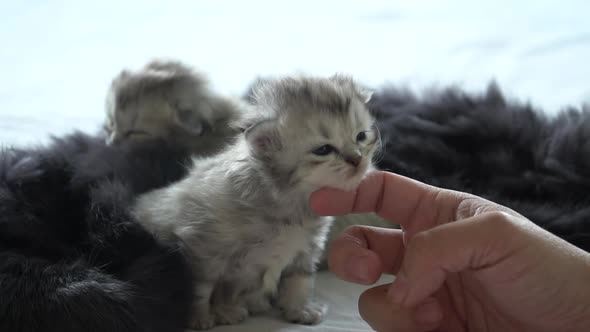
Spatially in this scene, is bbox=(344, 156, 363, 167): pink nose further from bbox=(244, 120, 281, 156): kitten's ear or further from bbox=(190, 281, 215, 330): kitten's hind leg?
bbox=(190, 281, 215, 330): kitten's hind leg

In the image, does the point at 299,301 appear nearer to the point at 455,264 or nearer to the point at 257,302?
the point at 257,302

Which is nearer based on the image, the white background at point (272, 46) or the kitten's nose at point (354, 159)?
the kitten's nose at point (354, 159)

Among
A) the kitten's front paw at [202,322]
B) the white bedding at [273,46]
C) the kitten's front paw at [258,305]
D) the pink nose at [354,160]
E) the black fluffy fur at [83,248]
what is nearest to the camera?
the black fluffy fur at [83,248]

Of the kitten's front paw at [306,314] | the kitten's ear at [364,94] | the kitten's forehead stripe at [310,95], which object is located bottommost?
the kitten's front paw at [306,314]

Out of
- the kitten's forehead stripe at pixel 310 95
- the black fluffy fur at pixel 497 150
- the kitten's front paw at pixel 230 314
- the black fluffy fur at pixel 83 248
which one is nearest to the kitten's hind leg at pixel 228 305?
the kitten's front paw at pixel 230 314

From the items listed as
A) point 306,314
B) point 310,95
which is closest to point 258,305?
point 306,314

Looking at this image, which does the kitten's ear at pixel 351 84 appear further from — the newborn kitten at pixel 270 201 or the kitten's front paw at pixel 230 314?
the kitten's front paw at pixel 230 314

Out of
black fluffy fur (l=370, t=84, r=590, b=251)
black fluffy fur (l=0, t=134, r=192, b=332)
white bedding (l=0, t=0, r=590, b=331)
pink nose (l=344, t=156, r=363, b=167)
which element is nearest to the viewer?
black fluffy fur (l=0, t=134, r=192, b=332)

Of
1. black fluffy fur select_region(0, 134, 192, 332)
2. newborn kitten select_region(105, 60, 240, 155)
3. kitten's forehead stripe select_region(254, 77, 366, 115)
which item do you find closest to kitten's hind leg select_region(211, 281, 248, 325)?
black fluffy fur select_region(0, 134, 192, 332)
